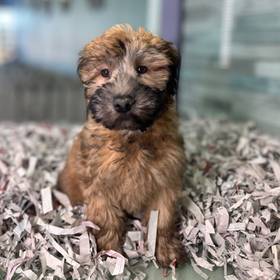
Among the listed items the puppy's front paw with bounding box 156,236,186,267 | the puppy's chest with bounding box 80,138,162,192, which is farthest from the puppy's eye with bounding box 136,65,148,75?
the puppy's front paw with bounding box 156,236,186,267

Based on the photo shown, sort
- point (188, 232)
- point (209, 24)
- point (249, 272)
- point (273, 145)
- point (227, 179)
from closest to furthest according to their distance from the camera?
point (249, 272), point (188, 232), point (227, 179), point (273, 145), point (209, 24)

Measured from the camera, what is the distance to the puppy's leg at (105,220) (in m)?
1.89

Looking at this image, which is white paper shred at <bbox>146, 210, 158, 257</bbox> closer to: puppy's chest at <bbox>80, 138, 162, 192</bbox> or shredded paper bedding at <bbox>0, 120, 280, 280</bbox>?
shredded paper bedding at <bbox>0, 120, 280, 280</bbox>

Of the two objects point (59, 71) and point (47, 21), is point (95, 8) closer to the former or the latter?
point (59, 71)

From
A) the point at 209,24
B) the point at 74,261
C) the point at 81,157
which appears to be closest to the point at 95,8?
the point at 209,24

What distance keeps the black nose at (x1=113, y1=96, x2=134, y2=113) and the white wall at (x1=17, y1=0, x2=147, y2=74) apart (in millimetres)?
2236

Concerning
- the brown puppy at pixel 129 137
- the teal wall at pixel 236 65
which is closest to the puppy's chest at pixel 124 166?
the brown puppy at pixel 129 137

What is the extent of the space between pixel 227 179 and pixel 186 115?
1.58m

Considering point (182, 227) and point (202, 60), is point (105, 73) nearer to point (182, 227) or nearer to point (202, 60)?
point (182, 227)

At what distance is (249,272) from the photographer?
1.74 m

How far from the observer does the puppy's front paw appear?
186 cm

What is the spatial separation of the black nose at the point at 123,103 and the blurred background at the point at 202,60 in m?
1.50

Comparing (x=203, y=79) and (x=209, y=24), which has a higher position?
(x=209, y=24)

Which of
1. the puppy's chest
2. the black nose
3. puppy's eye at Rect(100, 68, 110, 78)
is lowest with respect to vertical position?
the puppy's chest
